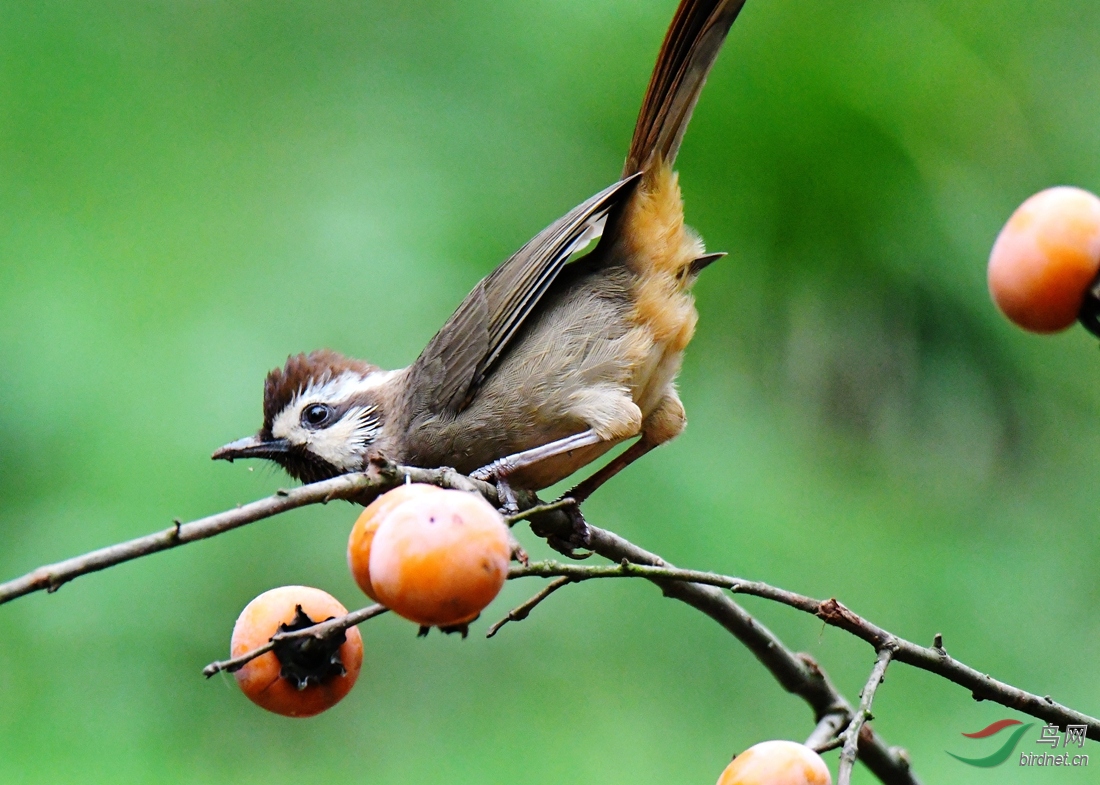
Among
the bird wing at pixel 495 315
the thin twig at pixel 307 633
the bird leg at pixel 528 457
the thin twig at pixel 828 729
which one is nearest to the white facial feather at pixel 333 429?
the bird wing at pixel 495 315

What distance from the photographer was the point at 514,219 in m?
3.07

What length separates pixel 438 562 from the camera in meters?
1.15

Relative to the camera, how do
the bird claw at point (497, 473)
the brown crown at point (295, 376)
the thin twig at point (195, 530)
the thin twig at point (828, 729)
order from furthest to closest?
the brown crown at point (295, 376) < the bird claw at point (497, 473) < the thin twig at point (828, 729) < the thin twig at point (195, 530)

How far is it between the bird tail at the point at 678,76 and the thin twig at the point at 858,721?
144cm

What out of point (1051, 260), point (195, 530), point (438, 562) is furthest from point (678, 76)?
point (195, 530)

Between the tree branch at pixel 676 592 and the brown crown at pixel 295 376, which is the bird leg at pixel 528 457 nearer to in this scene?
the tree branch at pixel 676 592

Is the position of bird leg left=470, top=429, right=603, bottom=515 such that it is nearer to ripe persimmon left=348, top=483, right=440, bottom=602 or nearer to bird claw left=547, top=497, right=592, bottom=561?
bird claw left=547, top=497, right=592, bottom=561

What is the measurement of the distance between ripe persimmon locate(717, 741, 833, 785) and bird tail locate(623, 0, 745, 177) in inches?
58.8

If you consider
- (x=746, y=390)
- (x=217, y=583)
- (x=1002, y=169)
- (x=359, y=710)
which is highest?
(x=1002, y=169)

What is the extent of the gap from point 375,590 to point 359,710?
183cm

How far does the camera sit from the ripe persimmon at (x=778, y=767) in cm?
127

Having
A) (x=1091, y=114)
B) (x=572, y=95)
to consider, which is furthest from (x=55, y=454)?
(x=1091, y=114)

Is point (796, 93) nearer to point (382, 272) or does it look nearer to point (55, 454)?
point (382, 272)

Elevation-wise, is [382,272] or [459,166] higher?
[459,166]
